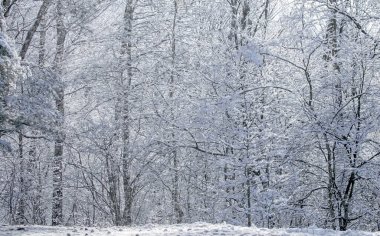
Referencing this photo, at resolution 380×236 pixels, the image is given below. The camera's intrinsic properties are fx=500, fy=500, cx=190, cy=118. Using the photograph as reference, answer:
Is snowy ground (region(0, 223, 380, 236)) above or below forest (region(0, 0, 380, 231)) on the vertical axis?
below

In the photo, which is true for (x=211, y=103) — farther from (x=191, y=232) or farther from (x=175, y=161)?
(x=191, y=232)

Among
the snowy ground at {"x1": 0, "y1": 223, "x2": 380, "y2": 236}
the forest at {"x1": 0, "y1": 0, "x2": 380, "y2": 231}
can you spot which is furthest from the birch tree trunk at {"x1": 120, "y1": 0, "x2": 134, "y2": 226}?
the snowy ground at {"x1": 0, "y1": 223, "x2": 380, "y2": 236}

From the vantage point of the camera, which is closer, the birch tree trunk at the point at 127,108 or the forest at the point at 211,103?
the forest at the point at 211,103

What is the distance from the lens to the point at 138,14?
16234 millimetres

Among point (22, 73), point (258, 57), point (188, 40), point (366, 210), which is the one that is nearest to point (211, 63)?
point (188, 40)

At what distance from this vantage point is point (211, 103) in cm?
1223

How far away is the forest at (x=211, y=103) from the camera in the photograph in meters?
10.5

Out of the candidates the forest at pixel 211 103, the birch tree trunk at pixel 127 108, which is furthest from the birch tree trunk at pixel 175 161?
the birch tree trunk at pixel 127 108

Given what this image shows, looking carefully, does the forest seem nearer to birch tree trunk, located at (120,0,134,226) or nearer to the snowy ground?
birch tree trunk, located at (120,0,134,226)

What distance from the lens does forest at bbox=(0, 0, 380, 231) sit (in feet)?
34.6

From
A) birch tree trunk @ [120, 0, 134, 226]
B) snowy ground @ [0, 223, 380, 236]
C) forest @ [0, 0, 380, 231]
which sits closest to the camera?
snowy ground @ [0, 223, 380, 236]

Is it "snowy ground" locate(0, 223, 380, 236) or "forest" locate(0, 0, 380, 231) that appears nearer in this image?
"snowy ground" locate(0, 223, 380, 236)

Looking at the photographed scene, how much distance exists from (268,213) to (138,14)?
26.9ft

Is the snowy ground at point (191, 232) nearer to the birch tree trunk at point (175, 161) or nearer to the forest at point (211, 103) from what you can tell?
the forest at point (211, 103)
